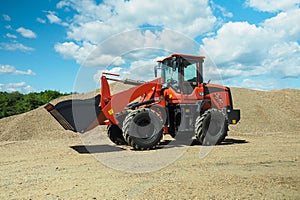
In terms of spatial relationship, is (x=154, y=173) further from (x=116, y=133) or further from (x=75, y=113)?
(x=116, y=133)

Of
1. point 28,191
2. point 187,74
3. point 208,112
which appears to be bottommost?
point 28,191

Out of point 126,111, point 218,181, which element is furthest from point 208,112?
point 218,181

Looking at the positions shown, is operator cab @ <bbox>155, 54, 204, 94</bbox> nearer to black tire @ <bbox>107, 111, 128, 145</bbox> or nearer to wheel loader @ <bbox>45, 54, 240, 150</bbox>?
wheel loader @ <bbox>45, 54, 240, 150</bbox>

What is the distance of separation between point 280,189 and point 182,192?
5.04ft

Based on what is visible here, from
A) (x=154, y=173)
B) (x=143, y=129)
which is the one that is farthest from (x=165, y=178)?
(x=143, y=129)

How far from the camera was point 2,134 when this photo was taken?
1423 cm

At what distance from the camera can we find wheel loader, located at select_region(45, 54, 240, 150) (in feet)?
29.4

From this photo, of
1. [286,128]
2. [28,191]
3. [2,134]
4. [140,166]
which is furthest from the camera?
[286,128]

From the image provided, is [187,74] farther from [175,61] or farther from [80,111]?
[80,111]

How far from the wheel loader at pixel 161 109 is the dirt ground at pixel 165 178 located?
1235mm

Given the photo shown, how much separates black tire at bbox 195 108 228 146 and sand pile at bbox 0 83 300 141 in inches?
114

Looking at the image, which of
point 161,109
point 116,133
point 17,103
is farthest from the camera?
point 17,103

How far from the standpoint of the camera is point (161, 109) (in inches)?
389

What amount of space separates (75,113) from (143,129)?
2002 mm
